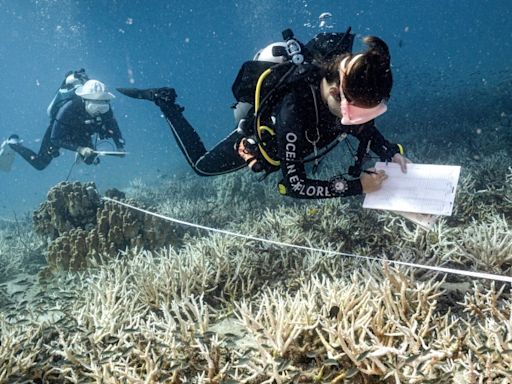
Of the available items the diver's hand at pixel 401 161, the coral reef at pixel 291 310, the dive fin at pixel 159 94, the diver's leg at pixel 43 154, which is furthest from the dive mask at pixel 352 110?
the diver's leg at pixel 43 154

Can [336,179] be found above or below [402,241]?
above

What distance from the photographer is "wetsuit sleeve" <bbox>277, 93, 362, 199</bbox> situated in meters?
3.28

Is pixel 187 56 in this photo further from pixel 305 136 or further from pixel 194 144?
pixel 305 136

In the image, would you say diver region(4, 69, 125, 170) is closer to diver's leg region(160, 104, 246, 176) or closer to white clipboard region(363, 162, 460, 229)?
diver's leg region(160, 104, 246, 176)

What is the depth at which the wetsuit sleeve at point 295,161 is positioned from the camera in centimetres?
328

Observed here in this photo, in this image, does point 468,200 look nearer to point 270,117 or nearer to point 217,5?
point 270,117

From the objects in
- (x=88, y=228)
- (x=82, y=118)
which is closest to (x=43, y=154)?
(x=82, y=118)

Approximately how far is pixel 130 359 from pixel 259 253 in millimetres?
2210

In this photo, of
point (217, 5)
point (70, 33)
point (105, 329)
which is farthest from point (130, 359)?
point (70, 33)

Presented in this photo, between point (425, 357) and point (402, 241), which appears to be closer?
point (425, 357)

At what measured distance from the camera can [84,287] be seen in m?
5.19

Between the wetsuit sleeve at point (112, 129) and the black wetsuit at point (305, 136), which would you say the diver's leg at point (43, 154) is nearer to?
the wetsuit sleeve at point (112, 129)

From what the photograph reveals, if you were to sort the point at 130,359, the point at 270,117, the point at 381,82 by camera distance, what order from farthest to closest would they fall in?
the point at 270,117, the point at 130,359, the point at 381,82

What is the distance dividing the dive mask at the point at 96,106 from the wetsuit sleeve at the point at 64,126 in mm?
572
